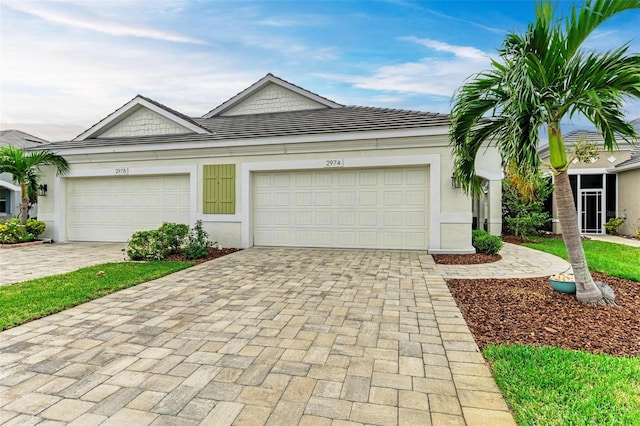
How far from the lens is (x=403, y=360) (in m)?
2.98

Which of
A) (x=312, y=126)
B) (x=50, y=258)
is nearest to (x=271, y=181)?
(x=312, y=126)

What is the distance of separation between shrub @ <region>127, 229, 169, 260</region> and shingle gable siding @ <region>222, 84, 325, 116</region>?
25.5 ft

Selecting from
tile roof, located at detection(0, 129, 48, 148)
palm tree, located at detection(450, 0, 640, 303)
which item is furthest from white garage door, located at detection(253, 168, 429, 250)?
tile roof, located at detection(0, 129, 48, 148)

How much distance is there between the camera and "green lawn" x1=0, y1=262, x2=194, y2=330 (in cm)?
430

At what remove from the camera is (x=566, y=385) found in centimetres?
249

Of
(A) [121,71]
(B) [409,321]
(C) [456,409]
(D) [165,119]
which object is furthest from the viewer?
(A) [121,71]

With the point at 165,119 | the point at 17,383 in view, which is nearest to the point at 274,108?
the point at 165,119

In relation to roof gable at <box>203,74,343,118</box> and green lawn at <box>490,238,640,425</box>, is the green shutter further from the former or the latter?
green lawn at <box>490,238,640,425</box>

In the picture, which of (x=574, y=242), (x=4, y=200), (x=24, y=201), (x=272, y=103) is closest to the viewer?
(x=574, y=242)

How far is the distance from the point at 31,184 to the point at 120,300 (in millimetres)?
9642

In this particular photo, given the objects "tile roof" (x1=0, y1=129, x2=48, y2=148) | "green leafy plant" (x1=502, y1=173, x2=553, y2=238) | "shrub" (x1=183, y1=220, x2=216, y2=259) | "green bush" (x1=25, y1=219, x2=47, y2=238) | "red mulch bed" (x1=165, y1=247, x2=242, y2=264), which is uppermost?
"tile roof" (x1=0, y1=129, x2=48, y2=148)

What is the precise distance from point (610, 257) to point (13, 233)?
683 inches

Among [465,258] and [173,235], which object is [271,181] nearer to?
[173,235]

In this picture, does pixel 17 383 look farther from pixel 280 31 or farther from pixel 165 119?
pixel 280 31
